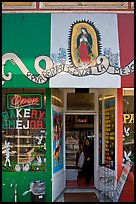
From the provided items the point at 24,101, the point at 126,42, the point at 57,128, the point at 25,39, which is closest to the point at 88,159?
the point at 57,128

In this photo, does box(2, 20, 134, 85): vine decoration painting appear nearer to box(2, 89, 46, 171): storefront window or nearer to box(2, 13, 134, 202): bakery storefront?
box(2, 13, 134, 202): bakery storefront

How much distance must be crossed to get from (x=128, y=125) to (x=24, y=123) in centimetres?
271

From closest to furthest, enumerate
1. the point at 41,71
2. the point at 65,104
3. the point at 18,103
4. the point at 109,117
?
1. the point at 41,71
2. the point at 18,103
3. the point at 109,117
4. the point at 65,104

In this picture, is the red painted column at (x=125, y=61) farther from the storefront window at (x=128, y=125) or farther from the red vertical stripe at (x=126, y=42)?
the storefront window at (x=128, y=125)

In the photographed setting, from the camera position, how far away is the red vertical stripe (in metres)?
8.56

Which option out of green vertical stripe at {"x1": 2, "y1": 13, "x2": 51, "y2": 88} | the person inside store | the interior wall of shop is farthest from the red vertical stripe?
the person inside store

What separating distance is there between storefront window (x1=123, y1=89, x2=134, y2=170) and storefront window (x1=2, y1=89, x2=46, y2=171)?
2.10 meters

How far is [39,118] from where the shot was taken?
9.03 metres

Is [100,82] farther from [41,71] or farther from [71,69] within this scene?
[41,71]

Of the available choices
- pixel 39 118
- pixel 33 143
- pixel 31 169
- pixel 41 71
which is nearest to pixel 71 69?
pixel 41 71

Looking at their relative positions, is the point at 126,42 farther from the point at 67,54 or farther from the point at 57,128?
the point at 57,128

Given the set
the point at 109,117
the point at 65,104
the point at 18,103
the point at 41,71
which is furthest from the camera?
the point at 65,104

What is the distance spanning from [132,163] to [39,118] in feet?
8.62

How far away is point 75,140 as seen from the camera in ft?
40.7
